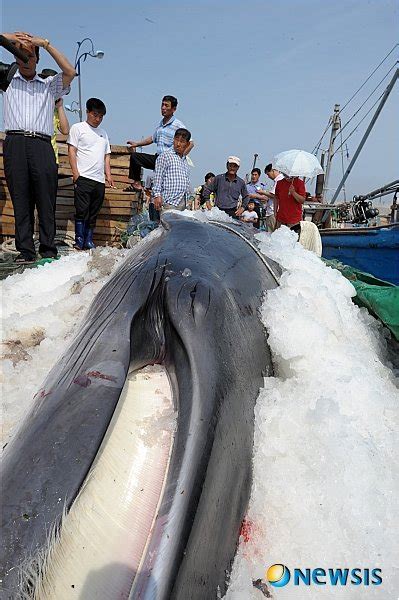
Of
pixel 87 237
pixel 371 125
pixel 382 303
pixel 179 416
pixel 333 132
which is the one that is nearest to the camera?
pixel 179 416

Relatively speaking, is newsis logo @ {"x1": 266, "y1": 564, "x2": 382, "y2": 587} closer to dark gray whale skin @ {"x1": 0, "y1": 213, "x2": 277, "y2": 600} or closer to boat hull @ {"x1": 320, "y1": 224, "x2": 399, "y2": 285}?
dark gray whale skin @ {"x1": 0, "y1": 213, "x2": 277, "y2": 600}

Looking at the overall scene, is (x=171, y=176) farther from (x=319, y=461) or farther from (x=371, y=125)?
(x=371, y=125)

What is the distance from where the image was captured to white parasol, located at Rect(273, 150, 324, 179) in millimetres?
5859

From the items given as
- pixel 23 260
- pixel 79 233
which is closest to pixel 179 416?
pixel 23 260

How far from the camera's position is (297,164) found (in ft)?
19.6

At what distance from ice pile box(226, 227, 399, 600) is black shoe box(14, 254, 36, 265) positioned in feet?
8.12

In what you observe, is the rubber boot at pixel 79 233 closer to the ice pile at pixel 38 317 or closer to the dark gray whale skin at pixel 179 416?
the ice pile at pixel 38 317

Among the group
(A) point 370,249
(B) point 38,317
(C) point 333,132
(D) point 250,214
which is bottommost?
(D) point 250,214

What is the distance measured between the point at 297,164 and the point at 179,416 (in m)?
5.43

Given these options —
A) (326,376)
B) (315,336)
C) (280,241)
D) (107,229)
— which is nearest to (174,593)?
(326,376)

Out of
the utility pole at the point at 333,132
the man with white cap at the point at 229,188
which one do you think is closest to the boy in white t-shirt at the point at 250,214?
the man with white cap at the point at 229,188

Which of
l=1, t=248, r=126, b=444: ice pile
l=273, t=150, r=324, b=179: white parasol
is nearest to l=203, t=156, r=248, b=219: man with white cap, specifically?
l=273, t=150, r=324, b=179: white parasol

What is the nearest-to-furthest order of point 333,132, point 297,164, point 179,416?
point 179,416, point 297,164, point 333,132

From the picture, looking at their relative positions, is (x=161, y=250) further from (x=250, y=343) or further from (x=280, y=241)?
(x=280, y=241)
